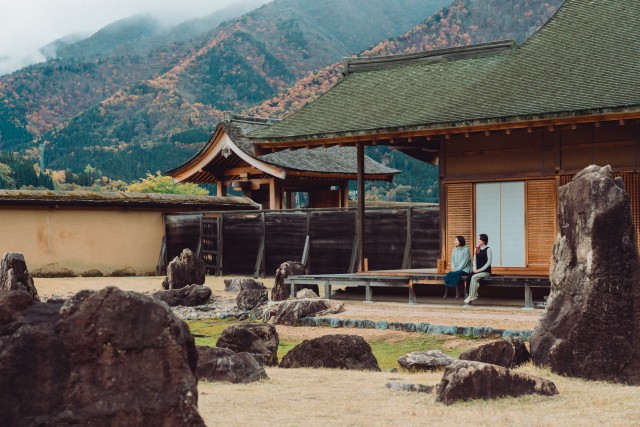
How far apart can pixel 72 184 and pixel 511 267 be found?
4950cm

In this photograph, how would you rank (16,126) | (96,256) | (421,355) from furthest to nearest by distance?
1. (16,126)
2. (96,256)
3. (421,355)

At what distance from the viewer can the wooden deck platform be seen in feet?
61.6

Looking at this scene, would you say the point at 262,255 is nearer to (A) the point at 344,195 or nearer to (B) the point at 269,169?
(B) the point at 269,169

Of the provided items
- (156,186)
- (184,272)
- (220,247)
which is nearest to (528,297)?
(184,272)

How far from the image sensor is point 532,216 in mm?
20422

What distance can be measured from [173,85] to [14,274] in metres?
101

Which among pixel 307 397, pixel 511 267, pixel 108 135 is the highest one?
pixel 108 135

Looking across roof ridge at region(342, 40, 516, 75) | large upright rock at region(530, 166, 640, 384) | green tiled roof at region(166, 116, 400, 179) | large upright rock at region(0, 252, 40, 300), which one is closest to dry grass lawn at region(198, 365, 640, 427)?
large upright rock at region(530, 166, 640, 384)

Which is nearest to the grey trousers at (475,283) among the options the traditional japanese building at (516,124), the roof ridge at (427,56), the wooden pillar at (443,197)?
the traditional japanese building at (516,124)

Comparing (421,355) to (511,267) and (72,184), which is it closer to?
(511,267)

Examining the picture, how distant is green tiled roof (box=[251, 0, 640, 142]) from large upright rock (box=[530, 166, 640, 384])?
7.31 meters

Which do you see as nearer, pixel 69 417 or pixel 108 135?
pixel 69 417

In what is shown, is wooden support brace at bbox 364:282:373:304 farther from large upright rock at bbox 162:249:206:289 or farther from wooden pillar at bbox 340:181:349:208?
wooden pillar at bbox 340:181:349:208

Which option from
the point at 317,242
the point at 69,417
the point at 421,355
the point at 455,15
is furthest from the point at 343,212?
the point at 455,15
